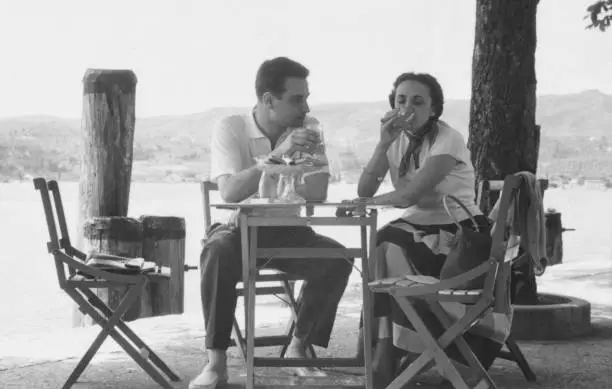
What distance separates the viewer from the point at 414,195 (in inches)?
153

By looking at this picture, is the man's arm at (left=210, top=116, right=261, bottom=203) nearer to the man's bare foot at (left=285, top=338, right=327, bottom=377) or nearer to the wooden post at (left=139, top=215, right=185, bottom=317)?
the man's bare foot at (left=285, top=338, right=327, bottom=377)

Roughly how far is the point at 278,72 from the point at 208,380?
4.12 ft

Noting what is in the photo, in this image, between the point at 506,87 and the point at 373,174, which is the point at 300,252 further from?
the point at 506,87

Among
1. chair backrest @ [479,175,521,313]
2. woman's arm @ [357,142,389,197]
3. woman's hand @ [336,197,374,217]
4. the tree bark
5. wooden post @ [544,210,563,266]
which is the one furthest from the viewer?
wooden post @ [544,210,563,266]

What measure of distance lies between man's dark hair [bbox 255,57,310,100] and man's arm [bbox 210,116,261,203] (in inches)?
8.7

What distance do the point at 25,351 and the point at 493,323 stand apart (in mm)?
2250

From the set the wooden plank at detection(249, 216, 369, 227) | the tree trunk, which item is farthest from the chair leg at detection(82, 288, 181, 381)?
the tree trunk

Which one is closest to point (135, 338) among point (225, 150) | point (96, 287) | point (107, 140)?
point (96, 287)

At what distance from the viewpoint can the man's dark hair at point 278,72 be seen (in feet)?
12.8

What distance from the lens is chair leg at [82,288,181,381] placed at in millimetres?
3795

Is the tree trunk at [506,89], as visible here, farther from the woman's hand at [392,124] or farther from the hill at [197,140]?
the hill at [197,140]

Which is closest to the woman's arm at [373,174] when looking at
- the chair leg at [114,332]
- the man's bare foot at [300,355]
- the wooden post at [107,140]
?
the man's bare foot at [300,355]

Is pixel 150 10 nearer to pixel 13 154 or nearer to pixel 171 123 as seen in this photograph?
pixel 171 123

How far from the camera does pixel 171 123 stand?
86.9 ft
